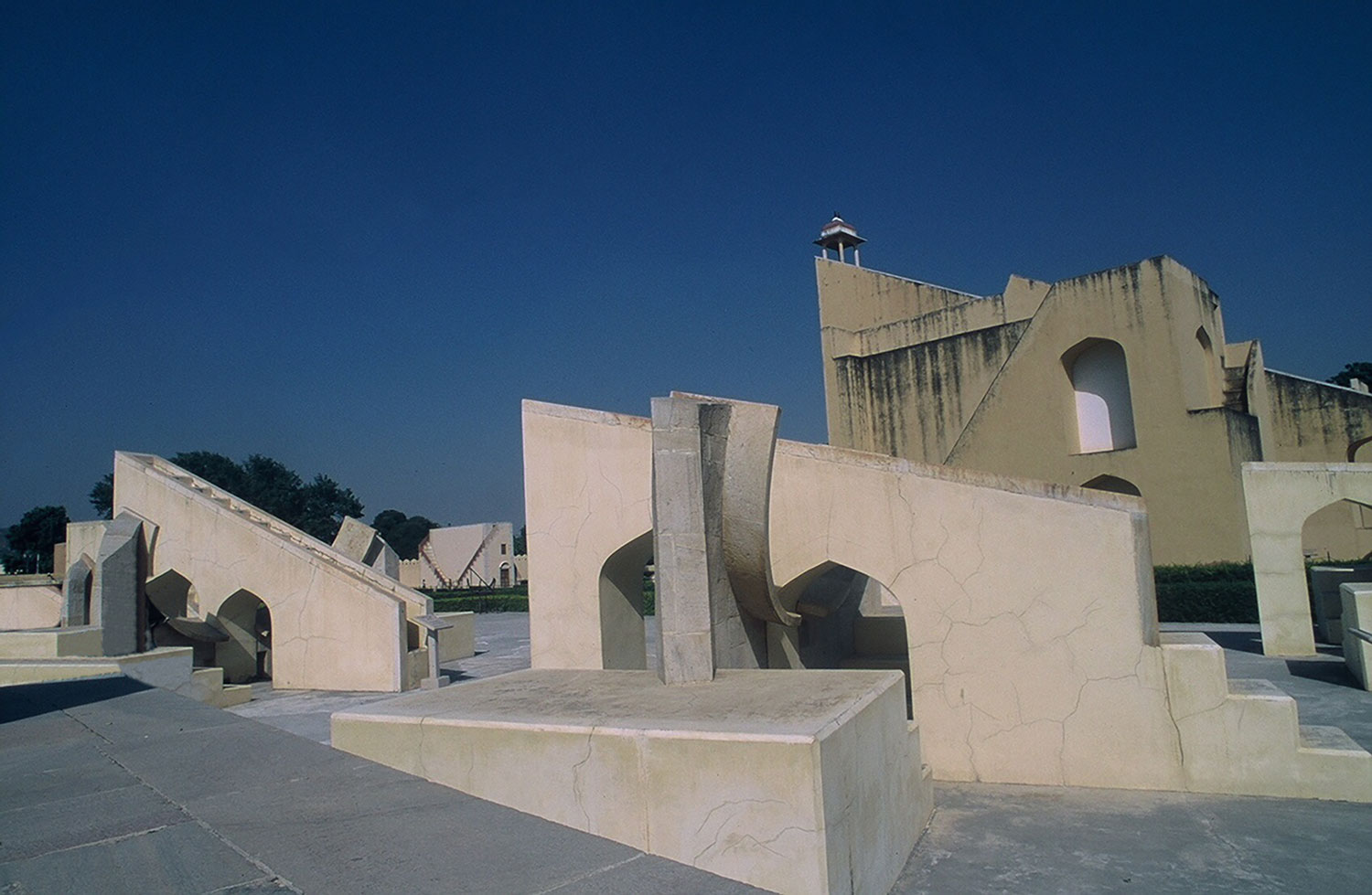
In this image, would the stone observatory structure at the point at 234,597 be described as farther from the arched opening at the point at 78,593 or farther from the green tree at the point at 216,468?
the green tree at the point at 216,468

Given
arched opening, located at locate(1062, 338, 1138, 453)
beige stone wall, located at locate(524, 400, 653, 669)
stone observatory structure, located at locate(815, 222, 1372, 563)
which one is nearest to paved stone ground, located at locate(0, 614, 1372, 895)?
beige stone wall, located at locate(524, 400, 653, 669)

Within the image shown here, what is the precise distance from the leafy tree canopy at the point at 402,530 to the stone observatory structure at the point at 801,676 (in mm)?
76217

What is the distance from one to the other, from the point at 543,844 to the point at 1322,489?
14313 mm

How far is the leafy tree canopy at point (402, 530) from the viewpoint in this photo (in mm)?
81562

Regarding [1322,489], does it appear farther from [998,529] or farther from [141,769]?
[141,769]

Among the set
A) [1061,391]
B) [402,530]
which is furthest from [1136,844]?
[402,530]

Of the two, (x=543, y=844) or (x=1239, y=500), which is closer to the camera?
(x=543, y=844)

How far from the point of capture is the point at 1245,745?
667 cm

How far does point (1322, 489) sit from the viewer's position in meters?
12.7

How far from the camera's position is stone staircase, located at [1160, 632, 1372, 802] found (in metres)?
6.52

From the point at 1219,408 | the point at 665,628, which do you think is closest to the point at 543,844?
the point at 665,628

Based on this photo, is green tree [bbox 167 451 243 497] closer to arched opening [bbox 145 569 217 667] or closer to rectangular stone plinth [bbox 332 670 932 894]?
arched opening [bbox 145 569 217 667]

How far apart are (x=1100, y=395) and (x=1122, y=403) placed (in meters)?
0.55

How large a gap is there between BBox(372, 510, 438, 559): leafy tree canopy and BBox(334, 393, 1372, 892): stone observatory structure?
250ft
